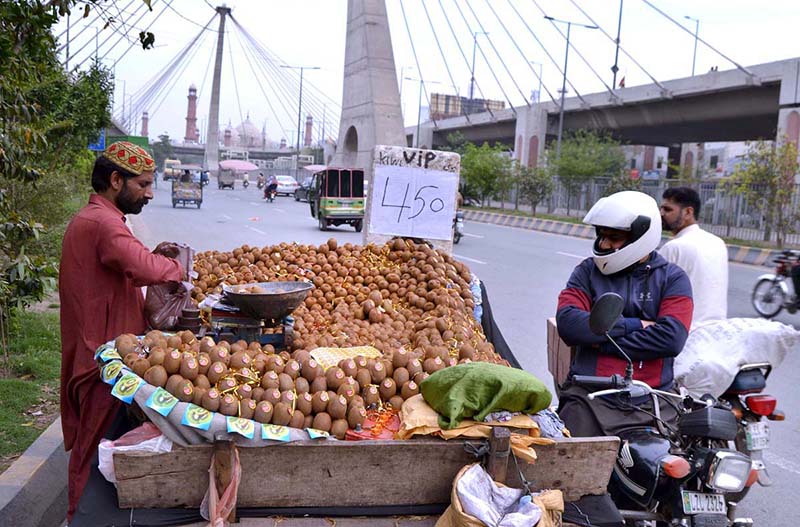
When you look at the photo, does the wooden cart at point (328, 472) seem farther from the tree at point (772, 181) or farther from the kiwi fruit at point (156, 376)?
the tree at point (772, 181)

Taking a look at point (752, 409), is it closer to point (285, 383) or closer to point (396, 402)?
point (396, 402)

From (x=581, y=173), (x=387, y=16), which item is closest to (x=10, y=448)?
(x=581, y=173)

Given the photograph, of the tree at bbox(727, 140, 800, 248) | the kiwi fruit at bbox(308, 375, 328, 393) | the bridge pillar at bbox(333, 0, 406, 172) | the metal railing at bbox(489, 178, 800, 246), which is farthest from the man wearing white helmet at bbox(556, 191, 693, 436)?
the bridge pillar at bbox(333, 0, 406, 172)

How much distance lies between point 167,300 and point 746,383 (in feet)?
8.66

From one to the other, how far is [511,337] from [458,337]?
426 cm

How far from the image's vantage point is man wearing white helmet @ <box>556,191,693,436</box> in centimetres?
289

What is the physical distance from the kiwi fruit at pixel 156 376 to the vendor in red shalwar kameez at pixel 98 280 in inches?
18.1

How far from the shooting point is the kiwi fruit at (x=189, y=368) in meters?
2.56

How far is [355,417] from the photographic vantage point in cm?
253

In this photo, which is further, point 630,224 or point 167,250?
point 167,250

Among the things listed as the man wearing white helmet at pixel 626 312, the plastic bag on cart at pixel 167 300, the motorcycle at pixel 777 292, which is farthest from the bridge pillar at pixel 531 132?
the plastic bag on cart at pixel 167 300

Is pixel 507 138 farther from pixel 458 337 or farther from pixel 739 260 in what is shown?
pixel 458 337

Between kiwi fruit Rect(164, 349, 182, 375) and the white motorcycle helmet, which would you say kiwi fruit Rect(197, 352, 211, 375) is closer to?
kiwi fruit Rect(164, 349, 182, 375)

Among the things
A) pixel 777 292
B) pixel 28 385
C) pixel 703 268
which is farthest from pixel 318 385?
pixel 777 292
